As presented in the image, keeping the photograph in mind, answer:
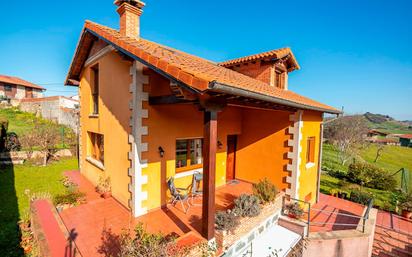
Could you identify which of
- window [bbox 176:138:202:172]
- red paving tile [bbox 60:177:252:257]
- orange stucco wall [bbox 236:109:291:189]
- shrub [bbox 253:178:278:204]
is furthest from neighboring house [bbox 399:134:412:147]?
red paving tile [bbox 60:177:252:257]

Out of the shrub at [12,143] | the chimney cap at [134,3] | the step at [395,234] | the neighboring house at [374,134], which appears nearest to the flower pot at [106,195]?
the chimney cap at [134,3]

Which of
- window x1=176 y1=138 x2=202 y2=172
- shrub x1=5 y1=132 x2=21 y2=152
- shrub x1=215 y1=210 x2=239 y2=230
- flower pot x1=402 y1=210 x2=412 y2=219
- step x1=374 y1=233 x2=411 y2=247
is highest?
window x1=176 y1=138 x2=202 y2=172

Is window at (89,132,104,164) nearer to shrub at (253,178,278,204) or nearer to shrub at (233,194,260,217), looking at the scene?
shrub at (233,194,260,217)

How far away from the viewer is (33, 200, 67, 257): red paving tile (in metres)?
4.91

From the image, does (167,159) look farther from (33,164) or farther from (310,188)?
(33,164)

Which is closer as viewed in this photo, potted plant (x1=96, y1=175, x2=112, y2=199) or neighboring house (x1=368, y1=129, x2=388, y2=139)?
potted plant (x1=96, y1=175, x2=112, y2=199)

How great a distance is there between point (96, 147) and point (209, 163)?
8249mm

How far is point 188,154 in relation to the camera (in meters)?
8.02

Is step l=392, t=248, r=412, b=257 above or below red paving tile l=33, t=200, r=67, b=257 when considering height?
below

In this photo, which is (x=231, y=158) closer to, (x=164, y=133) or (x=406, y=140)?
(x=164, y=133)

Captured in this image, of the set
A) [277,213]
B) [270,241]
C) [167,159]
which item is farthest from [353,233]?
[167,159]

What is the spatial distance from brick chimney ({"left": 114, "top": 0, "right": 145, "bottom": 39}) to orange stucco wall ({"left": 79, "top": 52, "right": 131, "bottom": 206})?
106 cm

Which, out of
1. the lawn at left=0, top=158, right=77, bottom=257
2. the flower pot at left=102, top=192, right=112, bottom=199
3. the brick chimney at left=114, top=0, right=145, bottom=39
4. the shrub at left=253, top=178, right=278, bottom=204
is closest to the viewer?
the lawn at left=0, top=158, right=77, bottom=257

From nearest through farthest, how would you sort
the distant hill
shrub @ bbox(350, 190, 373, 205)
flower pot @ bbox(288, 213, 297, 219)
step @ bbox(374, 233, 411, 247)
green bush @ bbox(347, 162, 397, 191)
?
flower pot @ bbox(288, 213, 297, 219) → step @ bbox(374, 233, 411, 247) → shrub @ bbox(350, 190, 373, 205) → green bush @ bbox(347, 162, 397, 191) → the distant hill
